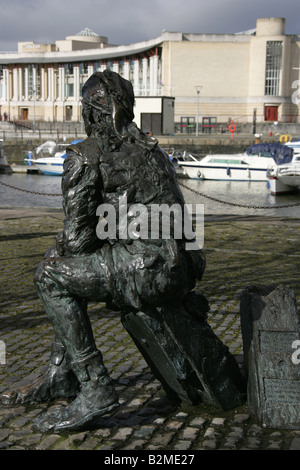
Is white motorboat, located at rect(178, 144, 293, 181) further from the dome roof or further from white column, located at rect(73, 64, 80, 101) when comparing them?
the dome roof

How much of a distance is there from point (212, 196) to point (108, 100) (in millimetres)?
26159

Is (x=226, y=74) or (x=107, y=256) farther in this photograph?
(x=226, y=74)

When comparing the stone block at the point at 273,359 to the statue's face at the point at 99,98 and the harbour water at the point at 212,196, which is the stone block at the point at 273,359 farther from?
the harbour water at the point at 212,196

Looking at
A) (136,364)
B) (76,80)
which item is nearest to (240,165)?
(136,364)

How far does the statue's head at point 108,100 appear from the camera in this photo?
3.63 metres

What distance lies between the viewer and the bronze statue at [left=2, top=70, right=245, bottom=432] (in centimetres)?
346

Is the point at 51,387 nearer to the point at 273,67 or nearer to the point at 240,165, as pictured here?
the point at 240,165

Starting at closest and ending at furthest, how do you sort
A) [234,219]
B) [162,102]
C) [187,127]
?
[234,219] < [162,102] < [187,127]

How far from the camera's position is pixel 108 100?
3648 millimetres

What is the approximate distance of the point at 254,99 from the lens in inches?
2975

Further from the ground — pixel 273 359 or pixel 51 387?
pixel 273 359

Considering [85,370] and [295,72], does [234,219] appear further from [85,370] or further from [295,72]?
[295,72]
